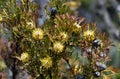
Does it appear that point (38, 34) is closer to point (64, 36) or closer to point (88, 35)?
point (64, 36)

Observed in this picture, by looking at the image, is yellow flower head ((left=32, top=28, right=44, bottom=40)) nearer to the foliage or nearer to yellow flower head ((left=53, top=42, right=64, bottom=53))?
the foliage

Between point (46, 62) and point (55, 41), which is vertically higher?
point (55, 41)

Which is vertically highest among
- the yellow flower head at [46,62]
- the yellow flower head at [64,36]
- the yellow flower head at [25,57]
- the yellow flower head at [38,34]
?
the yellow flower head at [38,34]

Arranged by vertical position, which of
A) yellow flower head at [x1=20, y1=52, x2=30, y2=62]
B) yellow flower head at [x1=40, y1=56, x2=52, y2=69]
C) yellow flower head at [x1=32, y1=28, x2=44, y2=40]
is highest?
yellow flower head at [x1=32, y1=28, x2=44, y2=40]

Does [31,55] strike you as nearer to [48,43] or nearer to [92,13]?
[48,43]

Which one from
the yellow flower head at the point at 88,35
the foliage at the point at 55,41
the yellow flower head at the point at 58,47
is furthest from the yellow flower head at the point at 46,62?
the yellow flower head at the point at 88,35

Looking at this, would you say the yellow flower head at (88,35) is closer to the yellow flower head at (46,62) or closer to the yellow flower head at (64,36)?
the yellow flower head at (64,36)

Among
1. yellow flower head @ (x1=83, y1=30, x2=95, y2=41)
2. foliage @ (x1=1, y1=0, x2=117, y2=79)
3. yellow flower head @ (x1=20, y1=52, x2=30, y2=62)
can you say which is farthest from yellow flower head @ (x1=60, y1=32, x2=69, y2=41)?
yellow flower head @ (x1=20, y1=52, x2=30, y2=62)

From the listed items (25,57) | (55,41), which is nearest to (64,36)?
(55,41)
